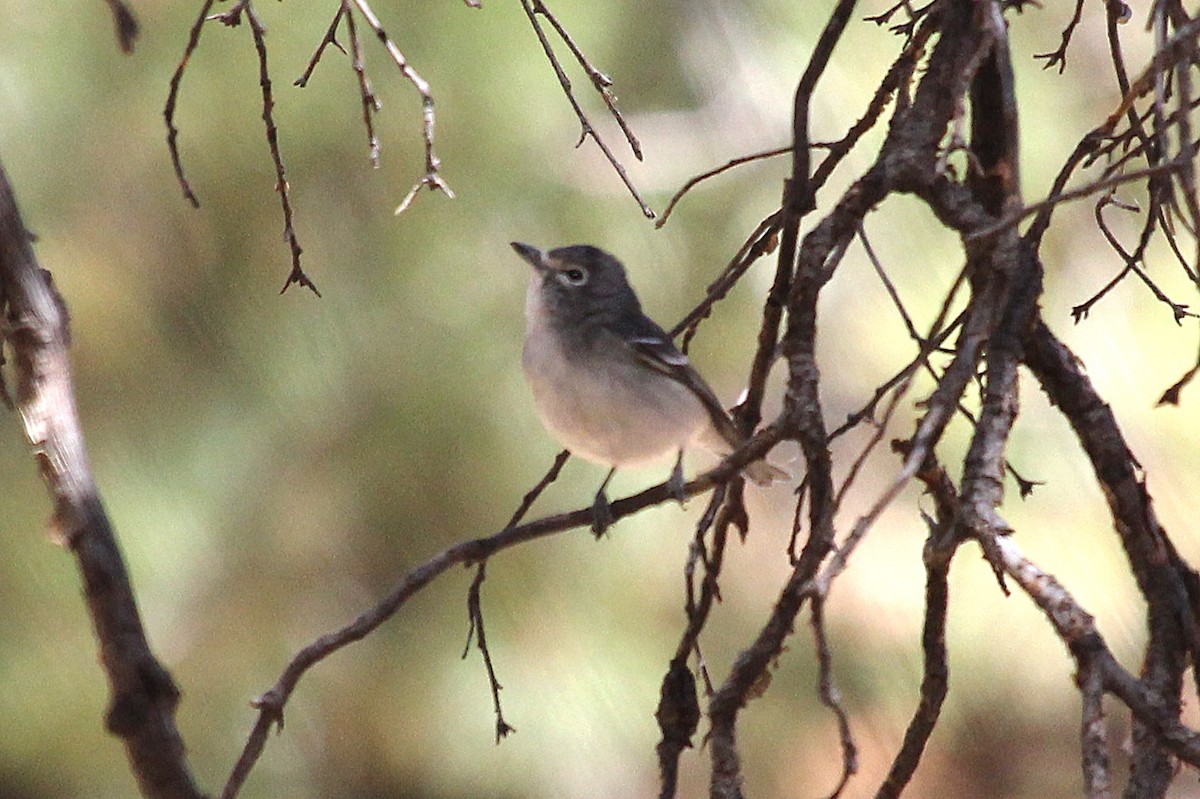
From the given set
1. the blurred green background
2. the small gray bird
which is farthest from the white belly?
the blurred green background

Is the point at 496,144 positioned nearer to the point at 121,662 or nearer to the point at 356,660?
the point at 356,660

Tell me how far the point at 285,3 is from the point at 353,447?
3.98 ft

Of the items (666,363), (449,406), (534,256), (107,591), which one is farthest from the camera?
(449,406)

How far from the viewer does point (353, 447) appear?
3.88 meters

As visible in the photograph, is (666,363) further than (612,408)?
Yes

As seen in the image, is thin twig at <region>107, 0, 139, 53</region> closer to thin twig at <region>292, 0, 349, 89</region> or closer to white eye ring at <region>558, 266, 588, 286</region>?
thin twig at <region>292, 0, 349, 89</region>

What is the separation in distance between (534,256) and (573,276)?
3.8 inches

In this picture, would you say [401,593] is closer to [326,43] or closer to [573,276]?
[326,43]

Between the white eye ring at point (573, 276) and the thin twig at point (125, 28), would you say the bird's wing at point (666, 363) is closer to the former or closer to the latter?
the white eye ring at point (573, 276)

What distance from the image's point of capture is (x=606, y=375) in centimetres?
304

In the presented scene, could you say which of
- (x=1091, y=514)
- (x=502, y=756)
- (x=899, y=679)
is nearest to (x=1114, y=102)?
(x=1091, y=514)

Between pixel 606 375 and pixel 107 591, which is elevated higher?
pixel 606 375

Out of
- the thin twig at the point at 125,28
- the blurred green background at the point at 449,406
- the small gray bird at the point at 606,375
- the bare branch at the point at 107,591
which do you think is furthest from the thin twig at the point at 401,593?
the blurred green background at the point at 449,406

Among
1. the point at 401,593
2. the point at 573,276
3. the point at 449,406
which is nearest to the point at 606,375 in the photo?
the point at 573,276
